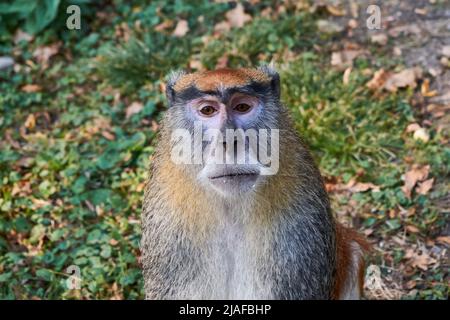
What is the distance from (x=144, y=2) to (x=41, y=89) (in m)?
1.56

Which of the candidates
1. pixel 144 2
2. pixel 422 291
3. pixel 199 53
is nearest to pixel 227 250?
pixel 422 291

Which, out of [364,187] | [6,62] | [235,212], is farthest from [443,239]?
[6,62]

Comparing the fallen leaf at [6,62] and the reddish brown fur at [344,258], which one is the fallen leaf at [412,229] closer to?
the reddish brown fur at [344,258]

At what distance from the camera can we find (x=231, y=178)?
3373 millimetres

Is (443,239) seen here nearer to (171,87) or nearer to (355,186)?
(355,186)

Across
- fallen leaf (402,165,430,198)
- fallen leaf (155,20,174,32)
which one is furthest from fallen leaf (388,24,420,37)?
fallen leaf (155,20,174,32)

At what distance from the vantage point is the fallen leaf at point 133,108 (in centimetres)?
664

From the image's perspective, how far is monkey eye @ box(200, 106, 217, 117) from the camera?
347cm

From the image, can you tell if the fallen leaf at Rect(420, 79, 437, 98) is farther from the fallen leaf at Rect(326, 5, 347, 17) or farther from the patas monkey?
the patas monkey

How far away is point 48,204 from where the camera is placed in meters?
5.71

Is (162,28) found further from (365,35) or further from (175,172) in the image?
(175,172)

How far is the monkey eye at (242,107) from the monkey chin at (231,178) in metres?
0.28

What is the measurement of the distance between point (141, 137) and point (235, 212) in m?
2.74

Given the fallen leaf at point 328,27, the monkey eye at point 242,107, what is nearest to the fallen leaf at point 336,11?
the fallen leaf at point 328,27
